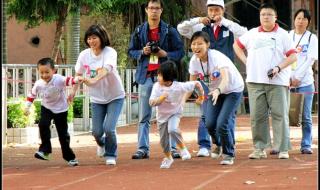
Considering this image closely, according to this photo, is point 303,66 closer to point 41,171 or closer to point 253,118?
point 253,118

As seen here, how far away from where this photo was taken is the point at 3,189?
296 inches

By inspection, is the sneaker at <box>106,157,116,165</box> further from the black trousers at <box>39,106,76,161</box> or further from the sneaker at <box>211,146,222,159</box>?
the sneaker at <box>211,146,222,159</box>

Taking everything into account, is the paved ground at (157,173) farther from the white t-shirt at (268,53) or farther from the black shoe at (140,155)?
the white t-shirt at (268,53)

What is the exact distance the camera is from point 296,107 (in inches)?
404

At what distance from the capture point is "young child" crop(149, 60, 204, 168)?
8820 mm

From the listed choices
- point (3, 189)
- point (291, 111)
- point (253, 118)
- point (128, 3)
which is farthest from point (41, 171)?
point (128, 3)

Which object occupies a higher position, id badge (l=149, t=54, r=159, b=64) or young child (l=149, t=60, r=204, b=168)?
id badge (l=149, t=54, r=159, b=64)

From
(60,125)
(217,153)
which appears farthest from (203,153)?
(60,125)

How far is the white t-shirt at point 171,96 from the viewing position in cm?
885

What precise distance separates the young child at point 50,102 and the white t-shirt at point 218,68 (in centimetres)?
147

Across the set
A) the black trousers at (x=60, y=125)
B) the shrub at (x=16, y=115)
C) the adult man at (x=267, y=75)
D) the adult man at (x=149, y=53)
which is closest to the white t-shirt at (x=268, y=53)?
the adult man at (x=267, y=75)

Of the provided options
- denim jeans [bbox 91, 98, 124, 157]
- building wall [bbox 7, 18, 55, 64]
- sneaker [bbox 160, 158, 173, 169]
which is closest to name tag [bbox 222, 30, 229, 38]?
denim jeans [bbox 91, 98, 124, 157]

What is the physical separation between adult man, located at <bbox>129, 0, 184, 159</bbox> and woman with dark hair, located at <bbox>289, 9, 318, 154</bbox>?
1529mm

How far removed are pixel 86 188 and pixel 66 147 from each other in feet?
7.09
